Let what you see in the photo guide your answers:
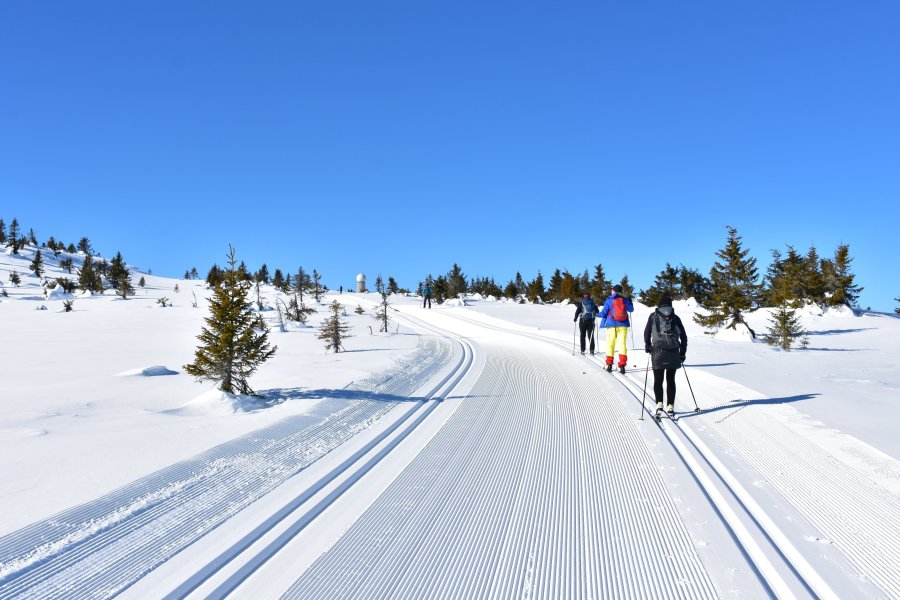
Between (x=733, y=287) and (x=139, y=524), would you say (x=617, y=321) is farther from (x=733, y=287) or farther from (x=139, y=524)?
(x=733, y=287)

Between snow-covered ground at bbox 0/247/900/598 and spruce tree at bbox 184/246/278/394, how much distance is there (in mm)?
462

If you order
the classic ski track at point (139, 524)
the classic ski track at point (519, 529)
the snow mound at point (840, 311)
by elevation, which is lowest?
the classic ski track at point (139, 524)

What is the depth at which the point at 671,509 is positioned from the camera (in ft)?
11.1

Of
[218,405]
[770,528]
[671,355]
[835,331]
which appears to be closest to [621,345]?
[671,355]

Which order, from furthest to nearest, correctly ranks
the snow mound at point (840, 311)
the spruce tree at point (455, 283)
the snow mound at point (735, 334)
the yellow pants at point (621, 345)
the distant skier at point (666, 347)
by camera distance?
the spruce tree at point (455, 283) < the snow mound at point (840, 311) < the snow mound at point (735, 334) < the yellow pants at point (621, 345) < the distant skier at point (666, 347)

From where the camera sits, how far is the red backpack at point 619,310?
394 inches

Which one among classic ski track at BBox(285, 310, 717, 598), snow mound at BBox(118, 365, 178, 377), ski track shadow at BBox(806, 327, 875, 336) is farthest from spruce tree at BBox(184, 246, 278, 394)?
ski track shadow at BBox(806, 327, 875, 336)

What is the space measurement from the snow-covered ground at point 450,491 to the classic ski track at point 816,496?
2cm

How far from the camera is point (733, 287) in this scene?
79.6 ft

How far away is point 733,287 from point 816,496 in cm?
2413

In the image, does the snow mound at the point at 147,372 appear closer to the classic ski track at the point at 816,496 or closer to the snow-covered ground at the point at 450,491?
the snow-covered ground at the point at 450,491

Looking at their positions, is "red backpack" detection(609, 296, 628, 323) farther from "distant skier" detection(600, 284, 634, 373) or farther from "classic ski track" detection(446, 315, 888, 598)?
"classic ski track" detection(446, 315, 888, 598)

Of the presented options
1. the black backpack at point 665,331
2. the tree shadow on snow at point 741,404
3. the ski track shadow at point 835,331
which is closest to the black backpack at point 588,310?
the tree shadow on snow at point 741,404

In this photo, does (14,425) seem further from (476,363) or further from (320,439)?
(476,363)
